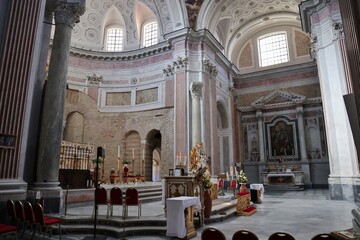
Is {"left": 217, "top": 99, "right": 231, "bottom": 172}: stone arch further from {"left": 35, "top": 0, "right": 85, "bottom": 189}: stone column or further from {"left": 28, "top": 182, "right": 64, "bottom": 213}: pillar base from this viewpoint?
{"left": 28, "top": 182, "right": 64, "bottom": 213}: pillar base

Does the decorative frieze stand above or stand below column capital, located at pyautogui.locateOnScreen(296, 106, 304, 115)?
above

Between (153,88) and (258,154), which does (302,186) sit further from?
(153,88)

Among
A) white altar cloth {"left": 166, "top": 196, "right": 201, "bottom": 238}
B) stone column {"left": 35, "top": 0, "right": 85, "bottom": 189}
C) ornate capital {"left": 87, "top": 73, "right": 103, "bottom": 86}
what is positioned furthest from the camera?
ornate capital {"left": 87, "top": 73, "right": 103, "bottom": 86}

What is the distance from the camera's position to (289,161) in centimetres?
1872

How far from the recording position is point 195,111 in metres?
14.3

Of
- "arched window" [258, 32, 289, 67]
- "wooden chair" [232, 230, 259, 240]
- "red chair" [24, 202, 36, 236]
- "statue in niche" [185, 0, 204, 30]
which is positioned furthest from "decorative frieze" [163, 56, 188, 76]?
"wooden chair" [232, 230, 259, 240]

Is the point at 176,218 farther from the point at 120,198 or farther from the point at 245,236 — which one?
the point at 245,236

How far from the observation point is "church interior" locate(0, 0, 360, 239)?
25.6 ft

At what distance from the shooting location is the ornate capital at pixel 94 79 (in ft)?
57.1

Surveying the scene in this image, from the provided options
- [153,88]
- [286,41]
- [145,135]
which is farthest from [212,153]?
[286,41]

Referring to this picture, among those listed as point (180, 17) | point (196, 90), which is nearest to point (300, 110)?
point (196, 90)

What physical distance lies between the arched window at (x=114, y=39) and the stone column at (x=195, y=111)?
→ 7.64m

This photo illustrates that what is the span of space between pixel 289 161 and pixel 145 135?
420 inches

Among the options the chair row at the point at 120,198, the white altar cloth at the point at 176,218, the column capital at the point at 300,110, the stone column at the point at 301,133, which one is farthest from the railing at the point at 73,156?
the column capital at the point at 300,110
